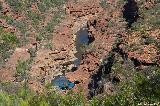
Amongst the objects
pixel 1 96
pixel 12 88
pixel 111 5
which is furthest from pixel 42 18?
pixel 1 96

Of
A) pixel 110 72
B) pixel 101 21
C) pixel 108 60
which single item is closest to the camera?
pixel 110 72

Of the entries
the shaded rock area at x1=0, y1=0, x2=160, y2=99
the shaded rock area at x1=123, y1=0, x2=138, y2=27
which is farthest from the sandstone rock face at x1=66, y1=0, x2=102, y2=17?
the shaded rock area at x1=123, y1=0, x2=138, y2=27

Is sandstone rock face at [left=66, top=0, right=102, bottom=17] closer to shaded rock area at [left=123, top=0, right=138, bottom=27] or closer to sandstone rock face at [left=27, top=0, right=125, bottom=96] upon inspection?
sandstone rock face at [left=27, top=0, right=125, bottom=96]

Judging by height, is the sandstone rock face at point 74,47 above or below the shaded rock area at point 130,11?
below

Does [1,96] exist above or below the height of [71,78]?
above

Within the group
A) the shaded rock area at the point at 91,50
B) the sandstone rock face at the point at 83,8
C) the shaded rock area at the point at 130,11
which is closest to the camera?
the shaded rock area at the point at 91,50

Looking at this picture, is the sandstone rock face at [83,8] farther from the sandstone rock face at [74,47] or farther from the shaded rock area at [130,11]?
the shaded rock area at [130,11]

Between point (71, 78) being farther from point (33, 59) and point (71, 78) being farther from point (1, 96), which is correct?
point (1, 96)

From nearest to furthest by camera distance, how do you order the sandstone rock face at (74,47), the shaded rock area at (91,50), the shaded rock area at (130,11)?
1. the shaded rock area at (91,50)
2. the sandstone rock face at (74,47)
3. the shaded rock area at (130,11)

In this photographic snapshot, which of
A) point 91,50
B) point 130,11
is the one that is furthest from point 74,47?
point 91,50

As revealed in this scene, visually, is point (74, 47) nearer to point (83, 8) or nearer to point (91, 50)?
point (83, 8)

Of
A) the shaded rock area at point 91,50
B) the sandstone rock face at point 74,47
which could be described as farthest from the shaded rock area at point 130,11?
the sandstone rock face at point 74,47
